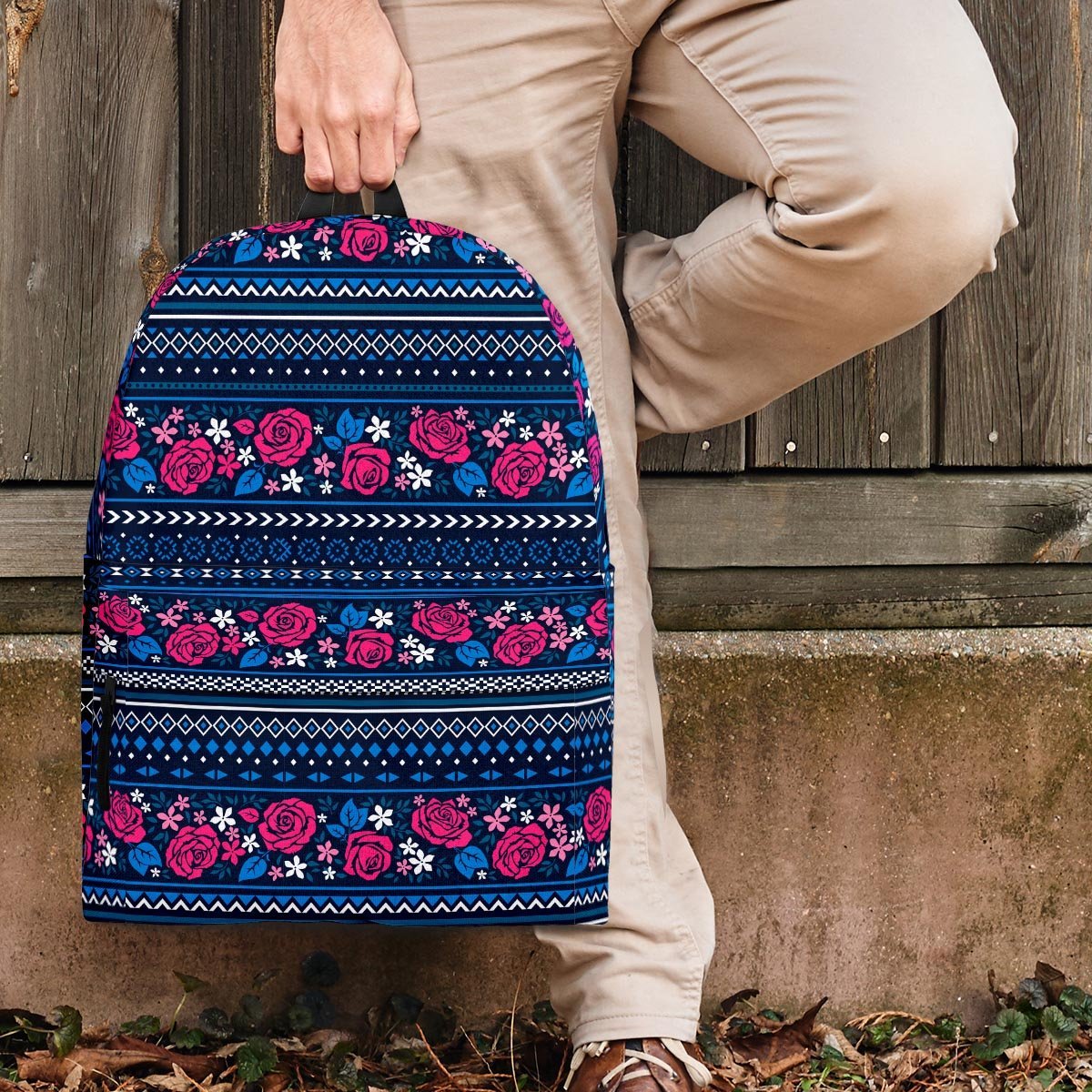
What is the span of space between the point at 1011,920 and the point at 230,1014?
3.60 feet

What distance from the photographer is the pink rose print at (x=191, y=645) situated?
1084 millimetres

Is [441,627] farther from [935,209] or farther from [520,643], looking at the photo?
[935,209]

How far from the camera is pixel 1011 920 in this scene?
1.62 meters

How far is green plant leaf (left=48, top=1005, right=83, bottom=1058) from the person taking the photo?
140 cm

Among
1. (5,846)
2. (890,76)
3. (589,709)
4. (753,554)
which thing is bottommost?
(5,846)

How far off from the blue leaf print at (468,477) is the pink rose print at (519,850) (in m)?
0.33

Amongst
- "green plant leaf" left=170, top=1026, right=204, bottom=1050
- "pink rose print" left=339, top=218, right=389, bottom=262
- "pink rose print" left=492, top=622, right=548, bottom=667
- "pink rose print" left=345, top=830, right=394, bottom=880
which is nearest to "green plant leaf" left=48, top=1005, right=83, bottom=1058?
"green plant leaf" left=170, top=1026, right=204, bottom=1050

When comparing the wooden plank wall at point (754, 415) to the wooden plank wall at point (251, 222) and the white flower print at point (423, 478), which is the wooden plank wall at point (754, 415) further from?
the white flower print at point (423, 478)

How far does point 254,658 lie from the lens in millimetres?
1084

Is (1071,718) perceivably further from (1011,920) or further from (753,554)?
(753,554)

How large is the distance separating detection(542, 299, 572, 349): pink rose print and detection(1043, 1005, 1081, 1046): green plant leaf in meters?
1.11

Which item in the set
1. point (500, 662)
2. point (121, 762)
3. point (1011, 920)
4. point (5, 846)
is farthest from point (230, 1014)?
point (1011, 920)

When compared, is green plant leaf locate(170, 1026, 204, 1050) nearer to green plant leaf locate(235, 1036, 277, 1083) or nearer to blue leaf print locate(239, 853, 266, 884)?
green plant leaf locate(235, 1036, 277, 1083)

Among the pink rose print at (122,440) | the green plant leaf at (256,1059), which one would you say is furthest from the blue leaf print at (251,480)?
the green plant leaf at (256,1059)
